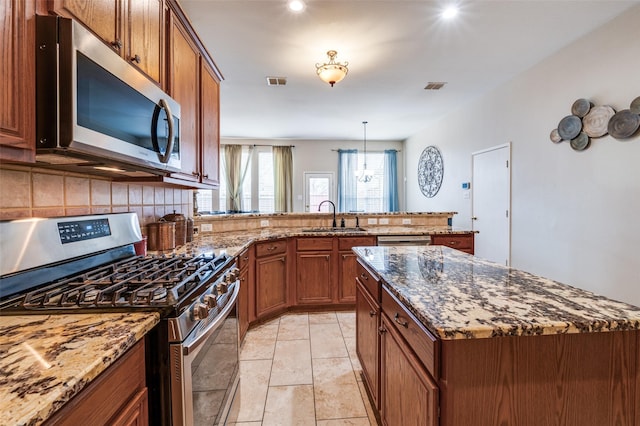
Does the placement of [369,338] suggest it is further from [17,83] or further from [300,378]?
[17,83]

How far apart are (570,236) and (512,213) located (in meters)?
0.84

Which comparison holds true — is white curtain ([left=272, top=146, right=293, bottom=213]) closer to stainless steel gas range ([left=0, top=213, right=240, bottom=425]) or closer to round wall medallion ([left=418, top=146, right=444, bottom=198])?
round wall medallion ([left=418, top=146, right=444, bottom=198])

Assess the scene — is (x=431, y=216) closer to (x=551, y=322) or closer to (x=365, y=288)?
(x=365, y=288)

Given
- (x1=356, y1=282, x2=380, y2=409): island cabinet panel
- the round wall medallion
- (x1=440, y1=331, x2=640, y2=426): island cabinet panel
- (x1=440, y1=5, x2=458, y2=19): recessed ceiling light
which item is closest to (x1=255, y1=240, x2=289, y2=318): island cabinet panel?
(x1=356, y1=282, x2=380, y2=409): island cabinet panel

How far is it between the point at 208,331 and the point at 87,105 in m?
0.89

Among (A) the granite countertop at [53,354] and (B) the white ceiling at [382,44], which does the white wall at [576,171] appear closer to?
(B) the white ceiling at [382,44]

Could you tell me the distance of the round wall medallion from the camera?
5652mm

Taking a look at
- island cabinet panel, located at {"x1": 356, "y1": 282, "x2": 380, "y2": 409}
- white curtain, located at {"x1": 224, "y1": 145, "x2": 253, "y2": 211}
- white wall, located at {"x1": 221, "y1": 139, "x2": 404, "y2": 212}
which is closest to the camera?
island cabinet panel, located at {"x1": 356, "y1": 282, "x2": 380, "y2": 409}

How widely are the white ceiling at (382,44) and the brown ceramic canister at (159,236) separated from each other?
175cm

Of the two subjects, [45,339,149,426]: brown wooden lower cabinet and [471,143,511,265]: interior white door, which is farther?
[471,143,511,265]: interior white door

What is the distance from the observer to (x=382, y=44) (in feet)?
9.36

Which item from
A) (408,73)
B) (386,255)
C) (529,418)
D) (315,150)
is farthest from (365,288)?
(315,150)

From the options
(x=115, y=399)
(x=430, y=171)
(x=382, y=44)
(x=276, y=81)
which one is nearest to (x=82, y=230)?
(x=115, y=399)

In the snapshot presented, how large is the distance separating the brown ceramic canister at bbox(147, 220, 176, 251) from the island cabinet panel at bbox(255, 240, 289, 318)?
83 centimetres
